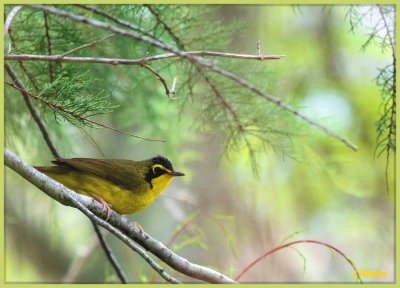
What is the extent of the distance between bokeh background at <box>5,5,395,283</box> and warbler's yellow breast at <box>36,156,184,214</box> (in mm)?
396

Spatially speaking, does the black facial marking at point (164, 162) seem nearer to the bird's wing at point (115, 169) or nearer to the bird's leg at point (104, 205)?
the bird's wing at point (115, 169)

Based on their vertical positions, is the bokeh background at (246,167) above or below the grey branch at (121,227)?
above

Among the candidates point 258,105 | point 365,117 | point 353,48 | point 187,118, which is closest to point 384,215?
point 365,117

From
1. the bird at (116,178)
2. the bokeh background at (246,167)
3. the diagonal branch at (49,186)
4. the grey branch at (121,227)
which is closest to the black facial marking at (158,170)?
the bird at (116,178)

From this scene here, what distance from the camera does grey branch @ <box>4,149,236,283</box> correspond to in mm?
2408

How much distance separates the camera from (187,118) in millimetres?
5641

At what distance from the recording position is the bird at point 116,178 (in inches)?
137

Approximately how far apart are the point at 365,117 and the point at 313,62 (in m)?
1.12

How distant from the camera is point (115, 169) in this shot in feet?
12.2

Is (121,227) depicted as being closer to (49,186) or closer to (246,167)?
(49,186)

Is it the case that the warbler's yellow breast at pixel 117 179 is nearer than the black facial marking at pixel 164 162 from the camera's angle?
Yes

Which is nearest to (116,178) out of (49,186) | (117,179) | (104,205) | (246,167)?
(117,179)

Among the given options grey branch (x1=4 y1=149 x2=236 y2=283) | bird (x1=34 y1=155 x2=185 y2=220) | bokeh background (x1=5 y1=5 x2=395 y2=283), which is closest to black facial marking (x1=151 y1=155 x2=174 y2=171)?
bird (x1=34 y1=155 x2=185 y2=220)

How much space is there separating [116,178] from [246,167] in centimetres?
233
